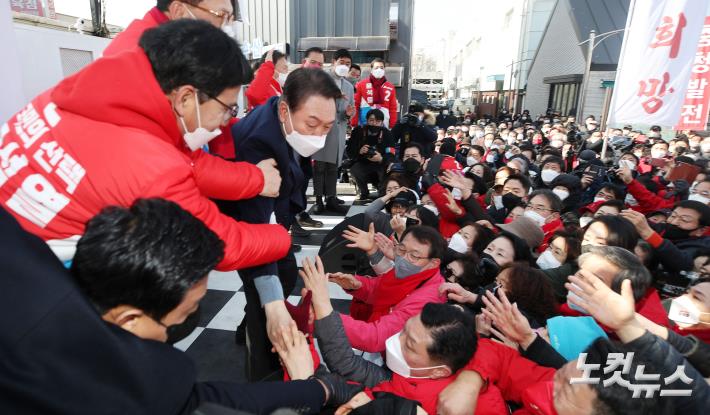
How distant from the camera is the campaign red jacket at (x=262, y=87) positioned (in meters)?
3.11

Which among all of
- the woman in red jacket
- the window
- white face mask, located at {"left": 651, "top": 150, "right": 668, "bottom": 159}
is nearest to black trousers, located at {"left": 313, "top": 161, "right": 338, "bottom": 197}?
the woman in red jacket

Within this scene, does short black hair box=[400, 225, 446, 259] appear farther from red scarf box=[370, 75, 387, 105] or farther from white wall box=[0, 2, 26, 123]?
red scarf box=[370, 75, 387, 105]

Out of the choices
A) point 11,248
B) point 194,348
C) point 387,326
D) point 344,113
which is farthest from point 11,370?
point 344,113

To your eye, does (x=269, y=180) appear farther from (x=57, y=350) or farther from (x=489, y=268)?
(x=489, y=268)

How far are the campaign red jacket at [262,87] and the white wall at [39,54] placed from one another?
49.2 inches

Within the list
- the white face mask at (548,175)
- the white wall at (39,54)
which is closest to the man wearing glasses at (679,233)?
the white face mask at (548,175)

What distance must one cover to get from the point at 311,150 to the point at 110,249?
2.65ft

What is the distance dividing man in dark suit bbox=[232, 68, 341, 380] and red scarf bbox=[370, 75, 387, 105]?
4055 mm

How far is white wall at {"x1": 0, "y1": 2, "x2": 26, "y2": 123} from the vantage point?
1729 mm

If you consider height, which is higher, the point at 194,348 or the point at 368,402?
the point at 368,402

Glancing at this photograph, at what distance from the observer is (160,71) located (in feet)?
2.84

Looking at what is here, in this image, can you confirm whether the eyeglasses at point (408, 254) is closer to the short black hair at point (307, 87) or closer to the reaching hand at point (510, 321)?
the reaching hand at point (510, 321)

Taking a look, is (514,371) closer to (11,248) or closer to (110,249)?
(110,249)

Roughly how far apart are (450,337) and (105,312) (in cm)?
A: 91
